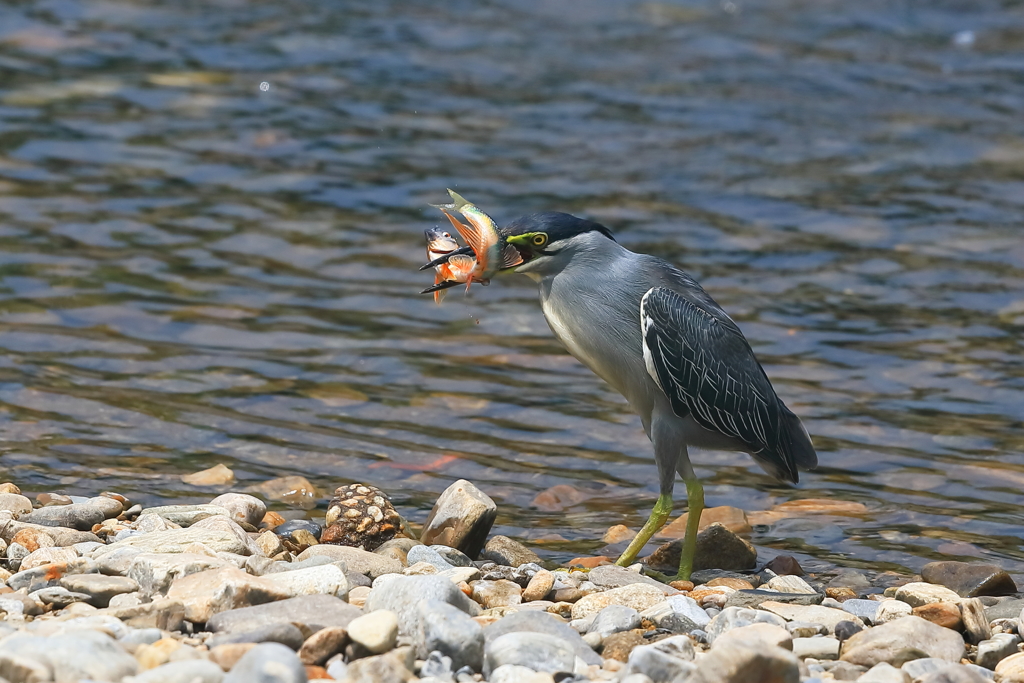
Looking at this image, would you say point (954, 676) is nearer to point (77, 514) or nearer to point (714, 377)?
point (714, 377)

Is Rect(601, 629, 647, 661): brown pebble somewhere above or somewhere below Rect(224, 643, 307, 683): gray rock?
below

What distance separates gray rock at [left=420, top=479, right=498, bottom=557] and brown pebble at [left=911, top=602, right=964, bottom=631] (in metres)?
1.70

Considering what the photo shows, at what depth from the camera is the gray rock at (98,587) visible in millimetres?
4043

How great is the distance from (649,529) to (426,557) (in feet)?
3.44

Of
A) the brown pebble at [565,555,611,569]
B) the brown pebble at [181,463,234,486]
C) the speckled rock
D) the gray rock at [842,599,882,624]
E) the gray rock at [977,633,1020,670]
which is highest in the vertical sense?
the speckled rock

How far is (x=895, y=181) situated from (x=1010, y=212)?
114 centimetres

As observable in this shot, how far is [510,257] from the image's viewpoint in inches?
209

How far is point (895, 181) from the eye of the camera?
1159 cm

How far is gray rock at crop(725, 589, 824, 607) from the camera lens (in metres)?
4.59

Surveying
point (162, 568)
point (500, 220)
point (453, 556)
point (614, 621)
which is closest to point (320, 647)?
point (162, 568)

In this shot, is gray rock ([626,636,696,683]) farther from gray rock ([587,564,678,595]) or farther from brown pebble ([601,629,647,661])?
gray rock ([587,564,678,595])

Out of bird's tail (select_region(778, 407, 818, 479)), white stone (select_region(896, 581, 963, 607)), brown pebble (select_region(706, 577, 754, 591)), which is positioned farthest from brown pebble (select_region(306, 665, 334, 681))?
bird's tail (select_region(778, 407, 818, 479))

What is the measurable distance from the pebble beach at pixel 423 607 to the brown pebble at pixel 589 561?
13 mm

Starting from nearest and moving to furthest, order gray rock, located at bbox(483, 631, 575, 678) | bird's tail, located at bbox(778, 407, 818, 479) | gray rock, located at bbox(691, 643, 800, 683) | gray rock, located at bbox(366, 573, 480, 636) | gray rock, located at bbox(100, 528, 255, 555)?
gray rock, located at bbox(691, 643, 800, 683), gray rock, located at bbox(483, 631, 575, 678), gray rock, located at bbox(366, 573, 480, 636), gray rock, located at bbox(100, 528, 255, 555), bird's tail, located at bbox(778, 407, 818, 479)
